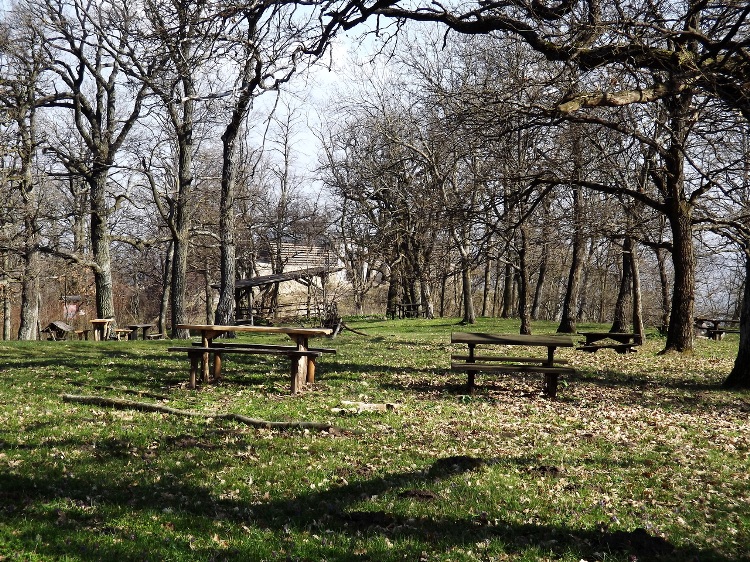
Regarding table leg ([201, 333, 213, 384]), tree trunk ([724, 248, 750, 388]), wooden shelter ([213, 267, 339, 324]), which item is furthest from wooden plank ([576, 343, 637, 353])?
wooden shelter ([213, 267, 339, 324])

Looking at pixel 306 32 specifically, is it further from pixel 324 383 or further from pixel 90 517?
pixel 90 517

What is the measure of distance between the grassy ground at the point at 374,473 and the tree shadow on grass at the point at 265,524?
0.07ft

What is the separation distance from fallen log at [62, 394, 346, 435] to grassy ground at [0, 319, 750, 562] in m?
0.16

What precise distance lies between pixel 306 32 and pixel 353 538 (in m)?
8.65

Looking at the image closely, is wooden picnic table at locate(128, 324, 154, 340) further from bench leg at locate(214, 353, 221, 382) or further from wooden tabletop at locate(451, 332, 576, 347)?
wooden tabletop at locate(451, 332, 576, 347)

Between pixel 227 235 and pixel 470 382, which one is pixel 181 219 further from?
pixel 470 382

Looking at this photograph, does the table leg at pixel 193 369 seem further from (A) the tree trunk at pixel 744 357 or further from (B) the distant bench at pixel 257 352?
(A) the tree trunk at pixel 744 357

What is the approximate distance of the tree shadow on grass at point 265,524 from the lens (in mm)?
Answer: 5031

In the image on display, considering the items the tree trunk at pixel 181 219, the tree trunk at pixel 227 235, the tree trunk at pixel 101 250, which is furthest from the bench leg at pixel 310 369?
the tree trunk at pixel 101 250

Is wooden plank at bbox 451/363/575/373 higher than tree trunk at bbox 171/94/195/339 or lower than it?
lower

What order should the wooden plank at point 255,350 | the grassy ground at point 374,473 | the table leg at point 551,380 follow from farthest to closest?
1. the table leg at point 551,380
2. the wooden plank at point 255,350
3. the grassy ground at point 374,473

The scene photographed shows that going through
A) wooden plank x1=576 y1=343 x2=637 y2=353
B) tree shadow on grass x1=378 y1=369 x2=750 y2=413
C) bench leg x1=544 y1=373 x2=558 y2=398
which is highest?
wooden plank x1=576 y1=343 x2=637 y2=353

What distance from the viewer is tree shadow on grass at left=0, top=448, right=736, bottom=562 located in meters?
5.03

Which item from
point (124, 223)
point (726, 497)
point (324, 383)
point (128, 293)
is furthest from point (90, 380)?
point (128, 293)
